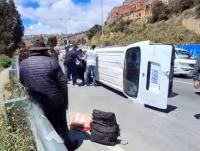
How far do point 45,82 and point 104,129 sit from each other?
5.73 ft

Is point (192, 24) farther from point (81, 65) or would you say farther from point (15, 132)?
point (15, 132)

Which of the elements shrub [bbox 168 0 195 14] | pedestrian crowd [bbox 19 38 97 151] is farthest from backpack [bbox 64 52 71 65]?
shrub [bbox 168 0 195 14]

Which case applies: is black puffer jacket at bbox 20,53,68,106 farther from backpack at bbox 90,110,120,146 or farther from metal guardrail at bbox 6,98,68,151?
backpack at bbox 90,110,120,146

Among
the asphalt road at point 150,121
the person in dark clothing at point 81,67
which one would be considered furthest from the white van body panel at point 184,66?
the asphalt road at point 150,121

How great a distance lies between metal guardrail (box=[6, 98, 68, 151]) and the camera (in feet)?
12.4

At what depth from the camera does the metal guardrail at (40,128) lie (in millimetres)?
3790

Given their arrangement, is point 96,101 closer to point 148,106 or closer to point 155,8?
point 148,106

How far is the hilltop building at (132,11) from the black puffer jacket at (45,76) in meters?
74.9

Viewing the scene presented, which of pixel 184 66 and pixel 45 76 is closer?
pixel 45 76

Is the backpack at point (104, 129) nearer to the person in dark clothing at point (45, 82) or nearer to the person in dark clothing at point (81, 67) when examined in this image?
the person in dark clothing at point (45, 82)

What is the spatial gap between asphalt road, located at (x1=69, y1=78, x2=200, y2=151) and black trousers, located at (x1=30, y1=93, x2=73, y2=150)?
735 mm

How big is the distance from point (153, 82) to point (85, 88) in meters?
7.02

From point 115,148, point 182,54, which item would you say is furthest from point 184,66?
point 115,148

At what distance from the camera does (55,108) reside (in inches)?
285
